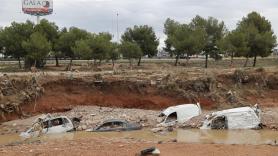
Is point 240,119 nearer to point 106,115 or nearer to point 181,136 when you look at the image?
point 181,136

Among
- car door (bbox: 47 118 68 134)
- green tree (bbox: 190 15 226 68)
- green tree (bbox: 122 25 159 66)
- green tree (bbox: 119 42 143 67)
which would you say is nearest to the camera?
car door (bbox: 47 118 68 134)

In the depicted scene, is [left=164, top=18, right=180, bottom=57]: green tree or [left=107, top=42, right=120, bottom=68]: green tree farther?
[left=164, top=18, right=180, bottom=57]: green tree

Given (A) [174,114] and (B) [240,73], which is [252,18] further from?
(A) [174,114]

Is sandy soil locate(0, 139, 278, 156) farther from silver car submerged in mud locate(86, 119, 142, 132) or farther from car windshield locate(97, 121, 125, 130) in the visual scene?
car windshield locate(97, 121, 125, 130)

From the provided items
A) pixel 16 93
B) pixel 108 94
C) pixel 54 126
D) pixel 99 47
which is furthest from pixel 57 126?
pixel 99 47

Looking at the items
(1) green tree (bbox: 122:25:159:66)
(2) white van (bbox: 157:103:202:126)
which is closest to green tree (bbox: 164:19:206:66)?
(1) green tree (bbox: 122:25:159:66)

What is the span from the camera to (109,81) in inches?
1633

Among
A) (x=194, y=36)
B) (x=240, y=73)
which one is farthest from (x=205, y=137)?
(x=194, y=36)

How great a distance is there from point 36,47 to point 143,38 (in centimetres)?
1916

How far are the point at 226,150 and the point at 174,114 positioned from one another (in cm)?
1382

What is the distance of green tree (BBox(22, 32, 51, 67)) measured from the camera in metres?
59.0

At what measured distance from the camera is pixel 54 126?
2998 centimetres

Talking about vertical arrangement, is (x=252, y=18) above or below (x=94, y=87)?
above

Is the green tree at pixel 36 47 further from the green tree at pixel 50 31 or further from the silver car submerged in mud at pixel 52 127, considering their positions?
the silver car submerged in mud at pixel 52 127
